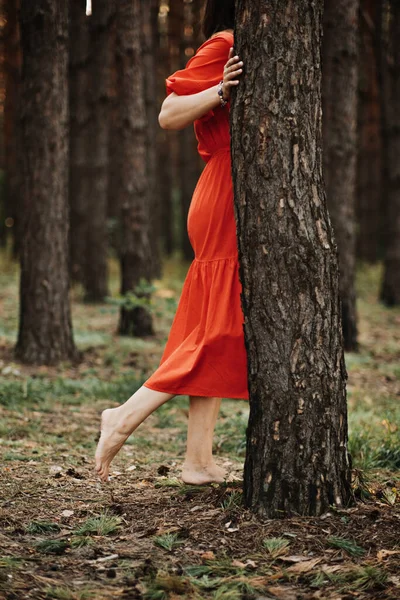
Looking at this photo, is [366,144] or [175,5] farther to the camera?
[366,144]

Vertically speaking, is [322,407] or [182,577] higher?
[322,407]

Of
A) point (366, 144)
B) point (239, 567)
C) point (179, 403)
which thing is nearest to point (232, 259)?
point (239, 567)

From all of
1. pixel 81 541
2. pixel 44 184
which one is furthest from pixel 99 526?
pixel 44 184

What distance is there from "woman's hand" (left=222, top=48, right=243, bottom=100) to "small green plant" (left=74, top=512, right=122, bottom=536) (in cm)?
199

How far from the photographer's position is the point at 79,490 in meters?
3.81

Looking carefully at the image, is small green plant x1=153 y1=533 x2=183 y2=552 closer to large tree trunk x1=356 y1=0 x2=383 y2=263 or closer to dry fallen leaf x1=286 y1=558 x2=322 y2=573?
dry fallen leaf x1=286 y1=558 x2=322 y2=573

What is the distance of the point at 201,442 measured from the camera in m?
3.63

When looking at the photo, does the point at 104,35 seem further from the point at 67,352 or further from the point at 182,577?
the point at 182,577

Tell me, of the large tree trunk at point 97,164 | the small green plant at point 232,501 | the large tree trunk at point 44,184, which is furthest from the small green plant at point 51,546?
the large tree trunk at point 97,164

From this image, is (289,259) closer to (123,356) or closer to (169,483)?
(169,483)

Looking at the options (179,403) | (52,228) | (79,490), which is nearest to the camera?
(79,490)

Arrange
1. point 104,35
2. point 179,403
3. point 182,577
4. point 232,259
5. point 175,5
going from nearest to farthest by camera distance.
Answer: point 182,577, point 232,259, point 179,403, point 104,35, point 175,5

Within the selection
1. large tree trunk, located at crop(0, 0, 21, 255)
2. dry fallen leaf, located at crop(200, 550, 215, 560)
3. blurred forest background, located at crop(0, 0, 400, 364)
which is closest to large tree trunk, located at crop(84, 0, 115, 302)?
blurred forest background, located at crop(0, 0, 400, 364)

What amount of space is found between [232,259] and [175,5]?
17041 mm
